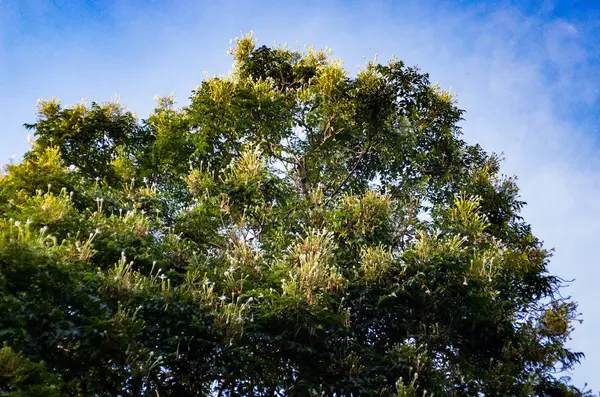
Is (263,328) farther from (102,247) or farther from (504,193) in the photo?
(504,193)

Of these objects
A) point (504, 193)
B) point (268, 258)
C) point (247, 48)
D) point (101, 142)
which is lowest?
point (268, 258)

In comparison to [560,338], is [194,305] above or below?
below

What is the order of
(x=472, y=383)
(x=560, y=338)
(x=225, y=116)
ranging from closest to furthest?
(x=472, y=383), (x=560, y=338), (x=225, y=116)

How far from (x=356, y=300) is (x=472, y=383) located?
2148 mm

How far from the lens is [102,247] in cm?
803

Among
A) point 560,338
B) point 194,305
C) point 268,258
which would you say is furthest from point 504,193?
point 194,305

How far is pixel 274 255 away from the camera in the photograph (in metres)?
9.80

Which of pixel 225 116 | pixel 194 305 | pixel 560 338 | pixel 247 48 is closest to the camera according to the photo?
pixel 194 305

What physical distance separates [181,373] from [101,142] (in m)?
6.96

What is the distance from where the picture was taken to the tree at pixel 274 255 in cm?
644

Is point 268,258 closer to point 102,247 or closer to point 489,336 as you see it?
point 102,247

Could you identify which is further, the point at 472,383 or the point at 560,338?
the point at 560,338

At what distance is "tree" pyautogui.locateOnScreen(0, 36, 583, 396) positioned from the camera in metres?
6.44

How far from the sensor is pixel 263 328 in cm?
824
